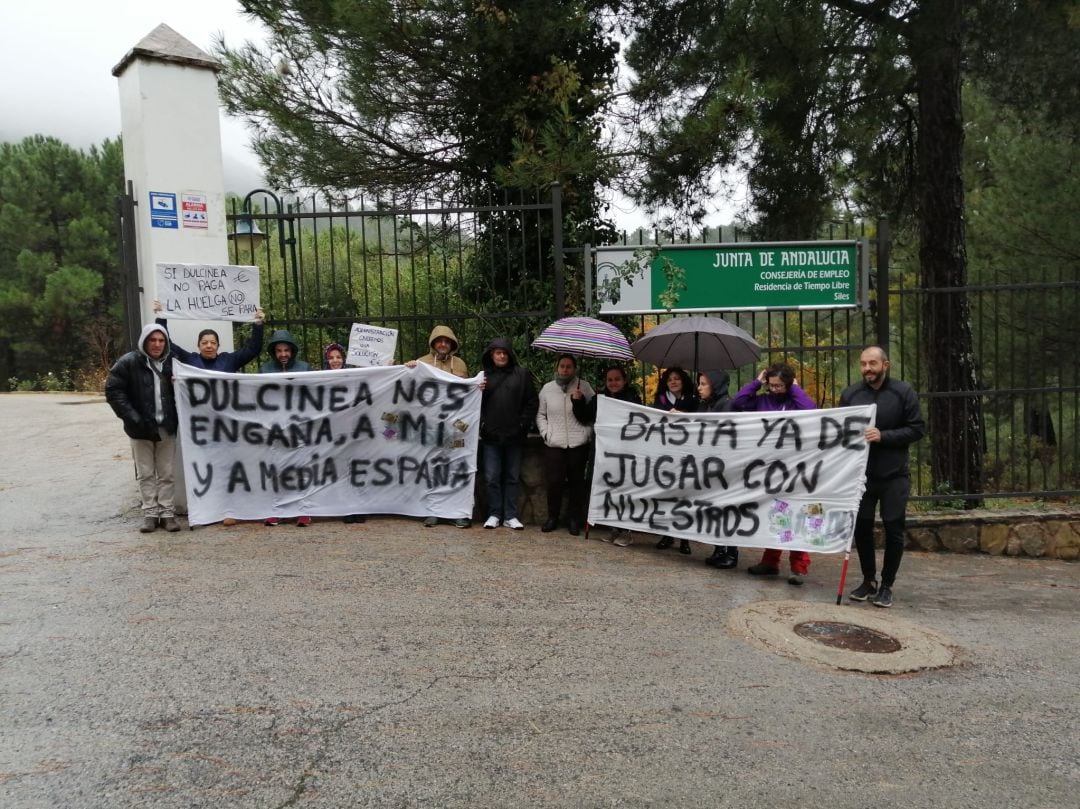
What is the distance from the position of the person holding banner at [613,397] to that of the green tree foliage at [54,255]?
98.1 ft

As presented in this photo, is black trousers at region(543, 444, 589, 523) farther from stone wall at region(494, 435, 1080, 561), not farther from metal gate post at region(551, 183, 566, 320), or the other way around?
stone wall at region(494, 435, 1080, 561)

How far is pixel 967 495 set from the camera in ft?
27.6

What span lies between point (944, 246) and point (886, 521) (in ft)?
17.4

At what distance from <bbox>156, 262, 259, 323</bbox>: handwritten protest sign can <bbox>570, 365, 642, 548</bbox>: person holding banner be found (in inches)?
114

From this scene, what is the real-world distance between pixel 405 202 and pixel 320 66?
6.22ft

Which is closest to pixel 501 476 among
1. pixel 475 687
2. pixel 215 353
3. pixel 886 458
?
pixel 215 353

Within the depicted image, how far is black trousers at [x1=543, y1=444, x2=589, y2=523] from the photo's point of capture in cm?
773

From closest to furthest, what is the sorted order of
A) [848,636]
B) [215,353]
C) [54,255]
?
[848,636] → [215,353] → [54,255]

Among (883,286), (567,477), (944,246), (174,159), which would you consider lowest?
(567,477)

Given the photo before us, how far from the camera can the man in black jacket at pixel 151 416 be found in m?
7.07

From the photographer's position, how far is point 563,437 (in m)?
7.67

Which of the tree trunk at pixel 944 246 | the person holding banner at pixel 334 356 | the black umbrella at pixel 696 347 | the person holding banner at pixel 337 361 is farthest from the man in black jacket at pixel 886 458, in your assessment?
the person holding banner at pixel 334 356

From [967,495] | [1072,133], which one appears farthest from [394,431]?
[1072,133]

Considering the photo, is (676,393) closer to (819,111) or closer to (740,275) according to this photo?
(740,275)
